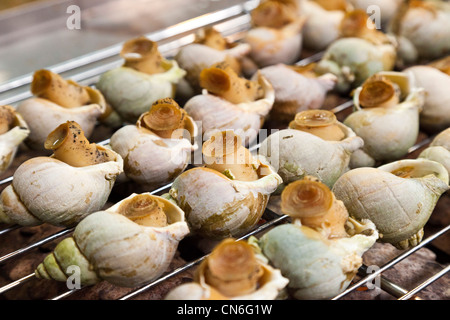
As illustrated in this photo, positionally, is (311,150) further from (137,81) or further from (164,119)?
(137,81)

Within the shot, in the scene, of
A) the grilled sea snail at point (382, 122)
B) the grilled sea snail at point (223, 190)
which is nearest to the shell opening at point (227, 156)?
Result: the grilled sea snail at point (223, 190)

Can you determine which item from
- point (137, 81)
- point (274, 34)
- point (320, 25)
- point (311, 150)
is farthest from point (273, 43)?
point (311, 150)

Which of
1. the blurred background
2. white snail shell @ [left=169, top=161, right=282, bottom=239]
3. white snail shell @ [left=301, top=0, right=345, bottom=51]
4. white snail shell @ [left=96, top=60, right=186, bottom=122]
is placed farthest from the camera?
the blurred background

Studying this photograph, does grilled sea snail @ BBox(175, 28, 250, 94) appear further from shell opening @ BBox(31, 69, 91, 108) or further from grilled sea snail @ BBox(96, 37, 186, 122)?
shell opening @ BBox(31, 69, 91, 108)

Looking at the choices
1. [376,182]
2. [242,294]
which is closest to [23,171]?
[242,294]

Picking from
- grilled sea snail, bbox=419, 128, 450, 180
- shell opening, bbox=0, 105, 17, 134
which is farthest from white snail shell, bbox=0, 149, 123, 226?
grilled sea snail, bbox=419, 128, 450, 180

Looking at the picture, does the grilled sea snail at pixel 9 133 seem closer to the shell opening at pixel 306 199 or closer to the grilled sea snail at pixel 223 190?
the grilled sea snail at pixel 223 190

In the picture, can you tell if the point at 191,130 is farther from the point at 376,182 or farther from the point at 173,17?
the point at 173,17
